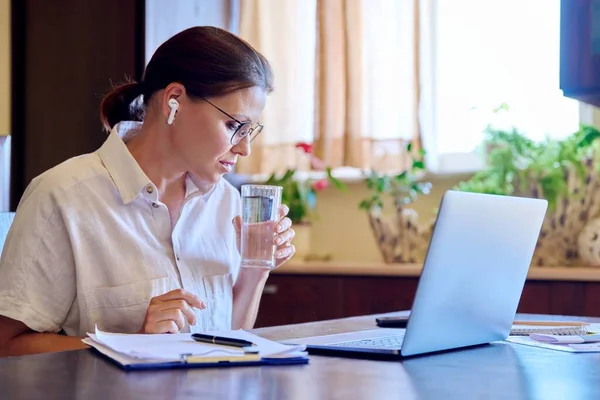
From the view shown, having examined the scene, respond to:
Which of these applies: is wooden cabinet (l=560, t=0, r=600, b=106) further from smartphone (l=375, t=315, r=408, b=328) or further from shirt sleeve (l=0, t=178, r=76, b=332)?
shirt sleeve (l=0, t=178, r=76, b=332)

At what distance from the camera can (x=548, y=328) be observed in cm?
148

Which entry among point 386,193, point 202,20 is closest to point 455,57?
point 386,193

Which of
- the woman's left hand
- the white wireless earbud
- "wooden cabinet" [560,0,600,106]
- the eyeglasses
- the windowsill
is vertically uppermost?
"wooden cabinet" [560,0,600,106]

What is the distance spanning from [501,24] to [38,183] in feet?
6.82

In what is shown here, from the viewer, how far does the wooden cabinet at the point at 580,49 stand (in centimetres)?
107

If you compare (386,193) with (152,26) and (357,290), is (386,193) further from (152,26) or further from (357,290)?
(152,26)

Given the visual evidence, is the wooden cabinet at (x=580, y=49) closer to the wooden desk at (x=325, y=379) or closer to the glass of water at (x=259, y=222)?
the wooden desk at (x=325, y=379)

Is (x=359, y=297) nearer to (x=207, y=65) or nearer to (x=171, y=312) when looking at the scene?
(x=207, y=65)

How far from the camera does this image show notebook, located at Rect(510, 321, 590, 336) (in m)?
1.42

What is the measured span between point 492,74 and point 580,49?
2.13 meters

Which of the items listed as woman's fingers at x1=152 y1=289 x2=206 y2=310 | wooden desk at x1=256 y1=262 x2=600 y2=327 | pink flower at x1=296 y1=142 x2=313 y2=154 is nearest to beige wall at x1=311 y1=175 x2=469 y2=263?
pink flower at x1=296 y1=142 x2=313 y2=154

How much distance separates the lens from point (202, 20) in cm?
308

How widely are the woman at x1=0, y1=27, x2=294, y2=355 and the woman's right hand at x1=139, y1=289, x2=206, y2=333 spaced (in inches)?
5.7

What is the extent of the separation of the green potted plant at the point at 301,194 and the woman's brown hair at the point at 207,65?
1.40 metres
